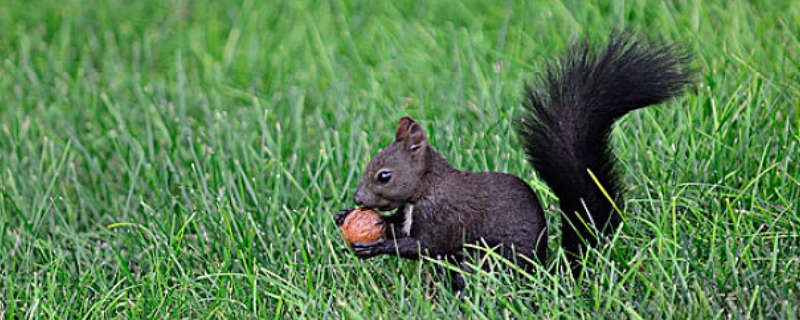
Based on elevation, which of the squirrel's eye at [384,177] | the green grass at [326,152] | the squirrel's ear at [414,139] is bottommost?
the green grass at [326,152]

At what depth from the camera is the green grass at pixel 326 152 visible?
9.71 feet

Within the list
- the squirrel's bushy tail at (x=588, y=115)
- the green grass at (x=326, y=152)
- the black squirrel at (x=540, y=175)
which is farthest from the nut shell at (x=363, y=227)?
the squirrel's bushy tail at (x=588, y=115)

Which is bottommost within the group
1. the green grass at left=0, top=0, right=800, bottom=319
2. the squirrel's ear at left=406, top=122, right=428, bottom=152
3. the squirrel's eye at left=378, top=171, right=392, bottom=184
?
the green grass at left=0, top=0, right=800, bottom=319

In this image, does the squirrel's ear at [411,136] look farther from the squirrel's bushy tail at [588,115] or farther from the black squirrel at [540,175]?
the squirrel's bushy tail at [588,115]

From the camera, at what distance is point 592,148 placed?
2.98 meters

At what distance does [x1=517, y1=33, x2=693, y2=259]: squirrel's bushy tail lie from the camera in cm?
291

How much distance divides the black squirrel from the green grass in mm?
121

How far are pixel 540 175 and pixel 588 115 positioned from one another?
214mm

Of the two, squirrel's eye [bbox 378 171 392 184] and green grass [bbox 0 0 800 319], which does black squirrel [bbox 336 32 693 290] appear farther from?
green grass [bbox 0 0 800 319]

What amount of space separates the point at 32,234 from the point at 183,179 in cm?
55

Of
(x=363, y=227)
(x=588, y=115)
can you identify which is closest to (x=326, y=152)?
(x=363, y=227)

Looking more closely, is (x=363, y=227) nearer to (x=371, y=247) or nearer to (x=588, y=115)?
(x=371, y=247)

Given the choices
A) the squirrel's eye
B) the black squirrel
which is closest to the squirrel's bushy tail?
the black squirrel

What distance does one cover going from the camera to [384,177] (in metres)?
2.87
